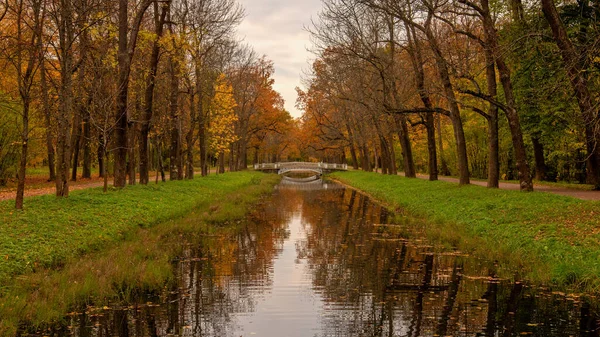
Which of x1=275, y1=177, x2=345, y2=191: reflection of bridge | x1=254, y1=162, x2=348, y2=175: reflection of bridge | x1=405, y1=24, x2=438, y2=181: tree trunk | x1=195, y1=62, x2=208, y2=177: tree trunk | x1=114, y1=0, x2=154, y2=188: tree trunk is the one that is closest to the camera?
x1=114, y1=0, x2=154, y2=188: tree trunk

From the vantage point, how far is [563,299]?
955 cm

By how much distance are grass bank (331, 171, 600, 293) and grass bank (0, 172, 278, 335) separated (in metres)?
7.95

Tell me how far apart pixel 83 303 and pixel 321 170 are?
64587 mm

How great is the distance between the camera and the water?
8.13 meters

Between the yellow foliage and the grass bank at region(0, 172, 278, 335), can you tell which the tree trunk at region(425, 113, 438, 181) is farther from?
the yellow foliage

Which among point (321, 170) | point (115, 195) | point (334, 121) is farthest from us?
point (321, 170)

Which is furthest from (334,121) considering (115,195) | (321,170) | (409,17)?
(115,195)

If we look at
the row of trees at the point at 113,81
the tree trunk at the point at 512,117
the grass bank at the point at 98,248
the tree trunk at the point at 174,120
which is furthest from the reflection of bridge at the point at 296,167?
the tree trunk at the point at 512,117

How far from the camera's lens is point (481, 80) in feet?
131

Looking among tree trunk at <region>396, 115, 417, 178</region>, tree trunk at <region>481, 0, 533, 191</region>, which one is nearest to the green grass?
tree trunk at <region>481, 0, 533, 191</region>

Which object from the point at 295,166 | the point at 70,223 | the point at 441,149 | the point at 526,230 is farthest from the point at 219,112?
the point at 295,166

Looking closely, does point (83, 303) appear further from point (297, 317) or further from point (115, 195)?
point (115, 195)

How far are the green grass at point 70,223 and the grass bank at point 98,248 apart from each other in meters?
0.03

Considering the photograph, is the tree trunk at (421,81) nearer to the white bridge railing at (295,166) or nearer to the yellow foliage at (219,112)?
the yellow foliage at (219,112)
